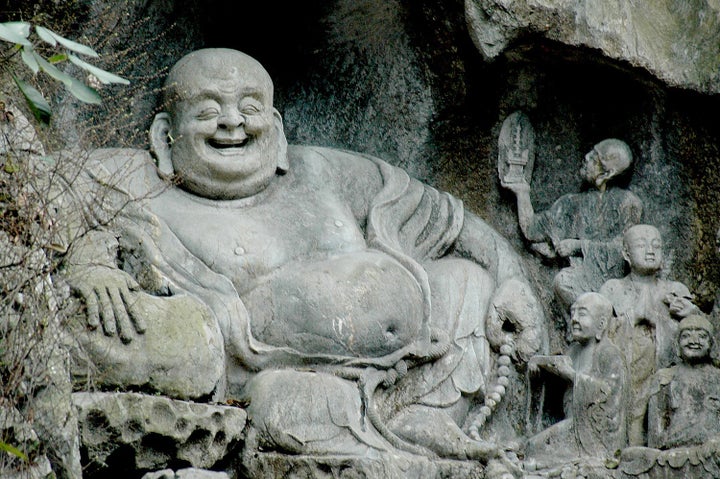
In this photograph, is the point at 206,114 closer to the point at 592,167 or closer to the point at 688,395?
the point at 592,167

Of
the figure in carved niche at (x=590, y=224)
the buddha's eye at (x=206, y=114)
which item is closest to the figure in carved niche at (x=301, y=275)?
the buddha's eye at (x=206, y=114)

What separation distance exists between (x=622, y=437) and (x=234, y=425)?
78.7 inches

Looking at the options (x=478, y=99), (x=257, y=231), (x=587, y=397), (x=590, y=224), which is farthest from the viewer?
(x=478, y=99)

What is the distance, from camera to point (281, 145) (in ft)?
30.0

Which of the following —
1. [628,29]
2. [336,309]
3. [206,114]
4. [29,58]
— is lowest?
[336,309]

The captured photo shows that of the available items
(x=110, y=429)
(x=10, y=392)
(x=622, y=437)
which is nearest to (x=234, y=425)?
(x=110, y=429)

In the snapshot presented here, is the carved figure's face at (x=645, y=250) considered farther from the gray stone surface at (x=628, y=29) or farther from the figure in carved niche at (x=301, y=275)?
the gray stone surface at (x=628, y=29)

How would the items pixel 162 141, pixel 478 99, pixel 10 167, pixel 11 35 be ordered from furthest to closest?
1. pixel 478 99
2. pixel 162 141
3. pixel 10 167
4. pixel 11 35

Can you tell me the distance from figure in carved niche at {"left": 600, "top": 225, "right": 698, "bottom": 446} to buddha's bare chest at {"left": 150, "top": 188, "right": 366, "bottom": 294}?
1.40 meters

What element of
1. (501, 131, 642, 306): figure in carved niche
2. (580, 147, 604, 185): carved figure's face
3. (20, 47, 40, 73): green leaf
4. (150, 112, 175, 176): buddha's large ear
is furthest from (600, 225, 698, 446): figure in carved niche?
(20, 47, 40, 73): green leaf

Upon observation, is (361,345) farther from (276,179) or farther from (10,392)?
(10,392)

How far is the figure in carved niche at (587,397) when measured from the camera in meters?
8.62

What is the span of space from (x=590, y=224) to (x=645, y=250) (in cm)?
44

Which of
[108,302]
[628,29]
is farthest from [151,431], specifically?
[628,29]
